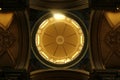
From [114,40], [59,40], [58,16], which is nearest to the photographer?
[114,40]

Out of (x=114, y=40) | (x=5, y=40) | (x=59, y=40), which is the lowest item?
(x=114, y=40)

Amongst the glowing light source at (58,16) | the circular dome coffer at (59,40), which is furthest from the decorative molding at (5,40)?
the glowing light source at (58,16)

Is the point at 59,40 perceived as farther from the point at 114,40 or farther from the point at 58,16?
the point at 114,40

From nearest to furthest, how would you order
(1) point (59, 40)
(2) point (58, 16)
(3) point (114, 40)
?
(3) point (114, 40) < (2) point (58, 16) < (1) point (59, 40)

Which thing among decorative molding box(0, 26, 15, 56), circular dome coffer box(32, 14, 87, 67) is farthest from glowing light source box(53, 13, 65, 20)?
decorative molding box(0, 26, 15, 56)

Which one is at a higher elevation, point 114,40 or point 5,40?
point 5,40

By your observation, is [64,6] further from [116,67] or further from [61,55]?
[116,67]

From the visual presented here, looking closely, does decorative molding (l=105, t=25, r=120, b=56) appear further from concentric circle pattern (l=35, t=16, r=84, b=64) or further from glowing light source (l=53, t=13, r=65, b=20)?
glowing light source (l=53, t=13, r=65, b=20)

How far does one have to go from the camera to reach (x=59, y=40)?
19.5m

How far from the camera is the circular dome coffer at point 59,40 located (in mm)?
18766

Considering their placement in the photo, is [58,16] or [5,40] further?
[58,16]

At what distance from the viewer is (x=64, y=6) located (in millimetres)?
18453

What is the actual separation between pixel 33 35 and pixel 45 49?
1196 mm

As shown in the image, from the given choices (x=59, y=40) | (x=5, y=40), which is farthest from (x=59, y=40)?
(x=5, y=40)
